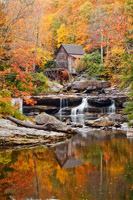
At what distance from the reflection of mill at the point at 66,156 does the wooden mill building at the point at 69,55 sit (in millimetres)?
29073

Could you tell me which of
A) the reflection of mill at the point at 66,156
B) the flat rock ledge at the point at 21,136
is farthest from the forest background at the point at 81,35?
the reflection of mill at the point at 66,156

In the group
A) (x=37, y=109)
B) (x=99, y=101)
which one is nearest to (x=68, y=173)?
(x=37, y=109)

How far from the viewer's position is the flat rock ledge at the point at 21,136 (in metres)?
8.84

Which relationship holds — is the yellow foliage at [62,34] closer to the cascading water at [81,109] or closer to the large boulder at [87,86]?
the large boulder at [87,86]

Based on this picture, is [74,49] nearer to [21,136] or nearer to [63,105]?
[63,105]

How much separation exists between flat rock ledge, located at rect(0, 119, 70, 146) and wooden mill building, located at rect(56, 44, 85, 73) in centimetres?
2786

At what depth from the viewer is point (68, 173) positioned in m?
5.66

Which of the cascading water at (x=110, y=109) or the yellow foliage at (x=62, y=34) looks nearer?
the cascading water at (x=110, y=109)

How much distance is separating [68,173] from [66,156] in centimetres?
183

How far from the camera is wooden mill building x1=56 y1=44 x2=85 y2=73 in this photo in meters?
37.7

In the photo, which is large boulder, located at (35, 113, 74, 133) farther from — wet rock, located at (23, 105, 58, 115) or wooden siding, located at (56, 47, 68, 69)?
wooden siding, located at (56, 47, 68, 69)

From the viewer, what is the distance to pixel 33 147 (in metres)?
8.60

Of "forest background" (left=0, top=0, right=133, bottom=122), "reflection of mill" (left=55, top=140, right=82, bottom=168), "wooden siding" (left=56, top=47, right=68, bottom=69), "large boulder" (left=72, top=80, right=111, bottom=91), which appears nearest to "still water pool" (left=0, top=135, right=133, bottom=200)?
"reflection of mill" (left=55, top=140, right=82, bottom=168)

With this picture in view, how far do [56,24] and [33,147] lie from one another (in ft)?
135
